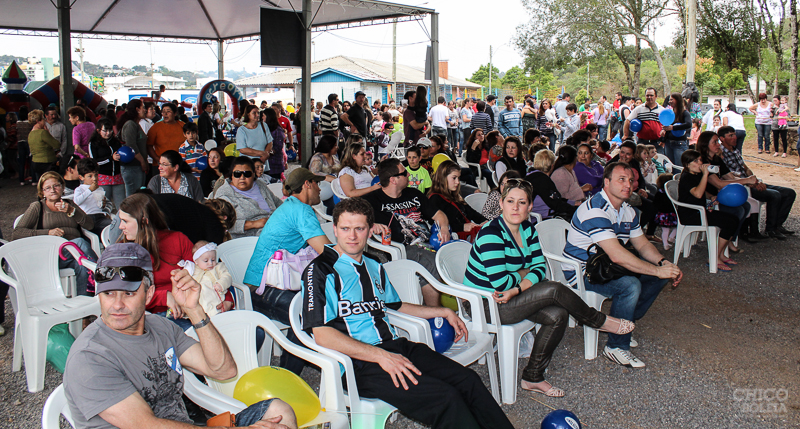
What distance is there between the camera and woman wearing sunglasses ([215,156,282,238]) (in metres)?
4.21

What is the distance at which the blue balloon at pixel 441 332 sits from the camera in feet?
9.26

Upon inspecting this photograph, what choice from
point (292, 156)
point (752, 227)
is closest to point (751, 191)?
point (752, 227)

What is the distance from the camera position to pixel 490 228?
3.11 metres

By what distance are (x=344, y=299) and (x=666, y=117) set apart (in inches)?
313

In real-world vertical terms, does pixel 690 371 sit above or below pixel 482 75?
below

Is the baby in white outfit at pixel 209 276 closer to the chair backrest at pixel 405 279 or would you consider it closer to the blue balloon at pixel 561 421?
the chair backrest at pixel 405 279

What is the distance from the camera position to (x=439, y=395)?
2.25 m

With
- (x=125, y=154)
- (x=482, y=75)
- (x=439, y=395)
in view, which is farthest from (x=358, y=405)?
(x=482, y=75)

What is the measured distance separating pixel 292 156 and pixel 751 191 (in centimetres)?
1034

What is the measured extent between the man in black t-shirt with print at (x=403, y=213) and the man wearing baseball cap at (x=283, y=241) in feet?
3.57

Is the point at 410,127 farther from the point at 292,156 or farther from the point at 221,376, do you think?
the point at 221,376

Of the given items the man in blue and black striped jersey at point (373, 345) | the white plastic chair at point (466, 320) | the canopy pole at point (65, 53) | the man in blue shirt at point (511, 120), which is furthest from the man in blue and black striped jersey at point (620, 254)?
the canopy pole at point (65, 53)

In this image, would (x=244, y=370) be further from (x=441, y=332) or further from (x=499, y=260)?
(x=499, y=260)

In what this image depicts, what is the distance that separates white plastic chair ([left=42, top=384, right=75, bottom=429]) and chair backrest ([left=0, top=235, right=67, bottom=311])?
6.56 ft
